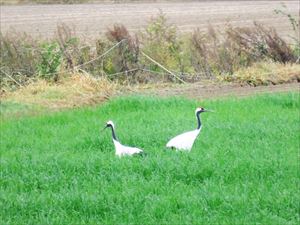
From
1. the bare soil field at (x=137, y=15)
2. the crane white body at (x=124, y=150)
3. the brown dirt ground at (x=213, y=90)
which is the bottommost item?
the bare soil field at (x=137, y=15)

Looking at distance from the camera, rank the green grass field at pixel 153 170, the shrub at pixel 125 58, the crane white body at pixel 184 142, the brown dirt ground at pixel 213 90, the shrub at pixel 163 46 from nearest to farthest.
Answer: the green grass field at pixel 153 170, the crane white body at pixel 184 142, the brown dirt ground at pixel 213 90, the shrub at pixel 125 58, the shrub at pixel 163 46

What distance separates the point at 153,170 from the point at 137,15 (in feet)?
104

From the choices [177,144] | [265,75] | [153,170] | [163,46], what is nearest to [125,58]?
[163,46]

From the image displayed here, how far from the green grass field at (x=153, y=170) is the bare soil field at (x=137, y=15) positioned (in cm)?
1721

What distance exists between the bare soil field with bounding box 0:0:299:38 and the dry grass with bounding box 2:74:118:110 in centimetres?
1276

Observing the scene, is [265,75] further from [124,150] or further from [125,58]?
[124,150]

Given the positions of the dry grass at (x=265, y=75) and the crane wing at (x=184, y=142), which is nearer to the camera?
the crane wing at (x=184, y=142)

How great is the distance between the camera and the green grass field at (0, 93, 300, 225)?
8000 mm

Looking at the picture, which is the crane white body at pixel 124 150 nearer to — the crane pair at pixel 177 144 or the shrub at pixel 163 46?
the crane pair at pixel 177 144

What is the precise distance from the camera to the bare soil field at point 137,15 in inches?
1310

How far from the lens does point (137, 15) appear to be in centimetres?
4059

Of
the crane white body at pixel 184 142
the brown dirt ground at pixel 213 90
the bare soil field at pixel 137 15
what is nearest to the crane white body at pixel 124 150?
the crane white body at pixel 184 142

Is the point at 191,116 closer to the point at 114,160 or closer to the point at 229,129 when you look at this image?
the point at 229,129

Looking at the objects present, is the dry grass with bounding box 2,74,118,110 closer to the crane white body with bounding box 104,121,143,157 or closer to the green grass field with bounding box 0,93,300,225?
the green grass field with bounding box 0,93,300,225
